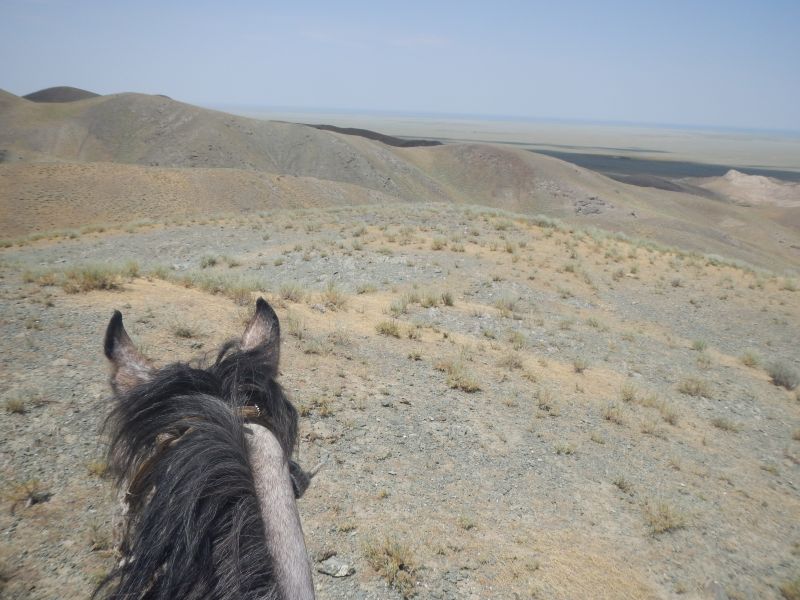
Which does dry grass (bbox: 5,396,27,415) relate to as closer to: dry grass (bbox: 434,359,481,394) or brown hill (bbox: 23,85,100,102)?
dry grass (bbox: 434,359,481,394)

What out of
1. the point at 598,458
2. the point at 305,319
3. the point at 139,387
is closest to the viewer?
the point at 139,387

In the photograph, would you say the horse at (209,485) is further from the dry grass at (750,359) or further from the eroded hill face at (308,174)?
the eroded hill face at (308,174)

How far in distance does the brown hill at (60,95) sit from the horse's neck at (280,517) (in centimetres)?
12488

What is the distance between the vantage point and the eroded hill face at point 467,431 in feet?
12.9

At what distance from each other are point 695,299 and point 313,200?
3385 cm

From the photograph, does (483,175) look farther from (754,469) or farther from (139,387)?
(139,387)

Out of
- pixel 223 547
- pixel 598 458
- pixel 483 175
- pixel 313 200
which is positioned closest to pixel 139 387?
pixel 223 547

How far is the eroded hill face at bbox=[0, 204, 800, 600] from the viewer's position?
3918 millimetres

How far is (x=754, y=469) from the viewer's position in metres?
6.43

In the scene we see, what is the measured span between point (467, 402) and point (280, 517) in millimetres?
5383

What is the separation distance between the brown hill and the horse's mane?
12453 centimetres

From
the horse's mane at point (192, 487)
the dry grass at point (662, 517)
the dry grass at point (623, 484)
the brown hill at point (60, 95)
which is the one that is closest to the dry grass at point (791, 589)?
the dry grass at point (662, 517)

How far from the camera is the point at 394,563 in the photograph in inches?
149

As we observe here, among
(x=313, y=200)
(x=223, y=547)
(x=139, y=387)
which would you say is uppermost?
(x=139, y=387)
